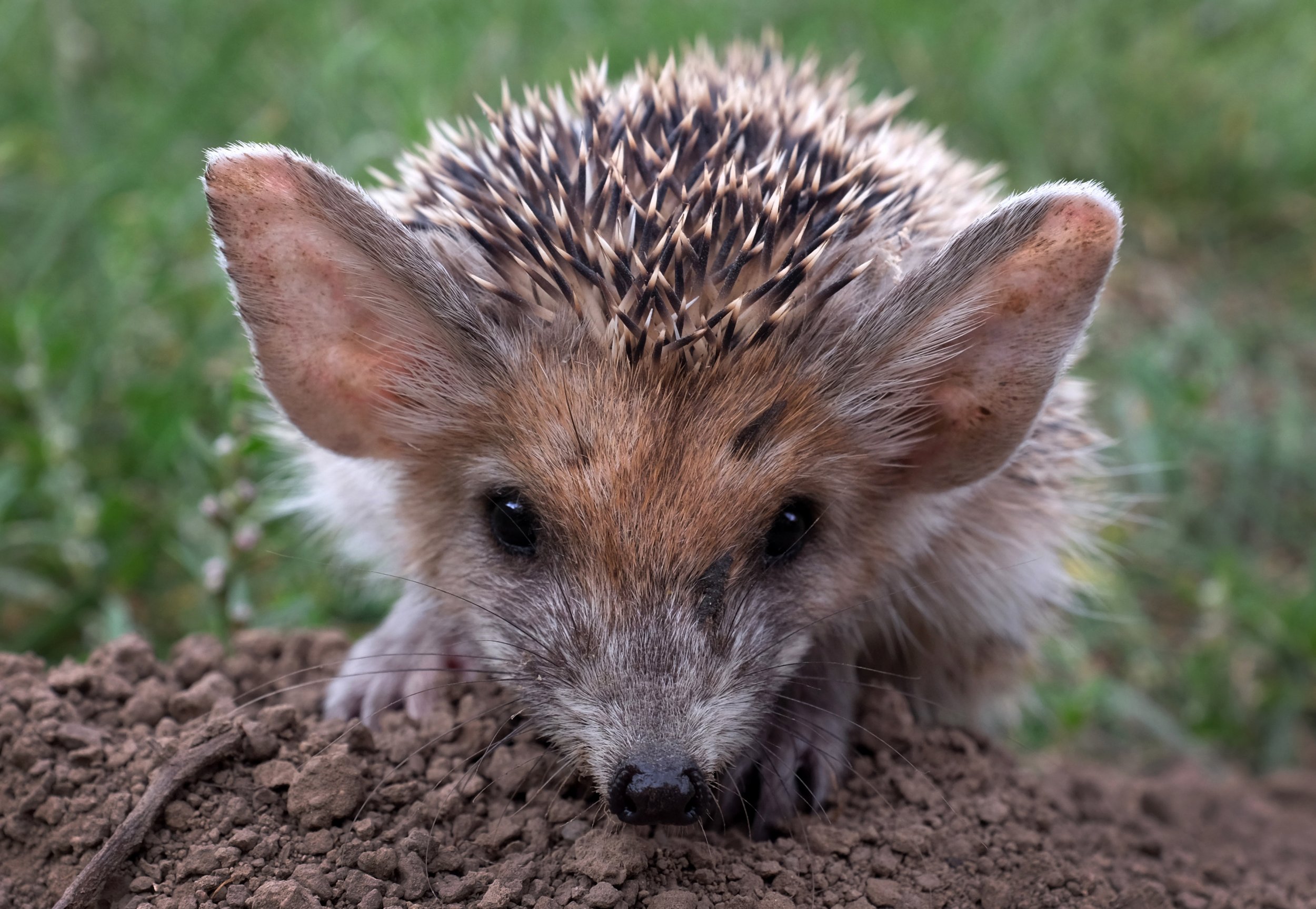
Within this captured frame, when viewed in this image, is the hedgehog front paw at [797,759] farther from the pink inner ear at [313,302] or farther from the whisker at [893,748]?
the pink inner ear at [313,302]

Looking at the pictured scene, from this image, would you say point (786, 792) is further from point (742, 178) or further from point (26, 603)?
point (26, 603)

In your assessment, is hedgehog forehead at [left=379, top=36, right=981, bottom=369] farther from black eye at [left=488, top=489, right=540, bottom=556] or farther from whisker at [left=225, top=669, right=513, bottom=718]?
whisker at [left=225, top=669, right=513, bottom=718]

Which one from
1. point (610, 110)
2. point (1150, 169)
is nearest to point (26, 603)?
point (610, 110)

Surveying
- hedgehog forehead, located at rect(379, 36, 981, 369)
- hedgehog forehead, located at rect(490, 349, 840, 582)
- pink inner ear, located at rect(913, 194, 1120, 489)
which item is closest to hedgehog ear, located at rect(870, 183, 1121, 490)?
pink inner ear, located at rect(913, 194, 1120, 489)

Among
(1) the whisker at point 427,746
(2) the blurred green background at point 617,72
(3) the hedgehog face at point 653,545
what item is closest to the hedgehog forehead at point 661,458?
(3) the hedgehog face at point 653,545

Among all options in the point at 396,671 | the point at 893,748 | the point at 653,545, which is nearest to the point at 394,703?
the point at 396,671
